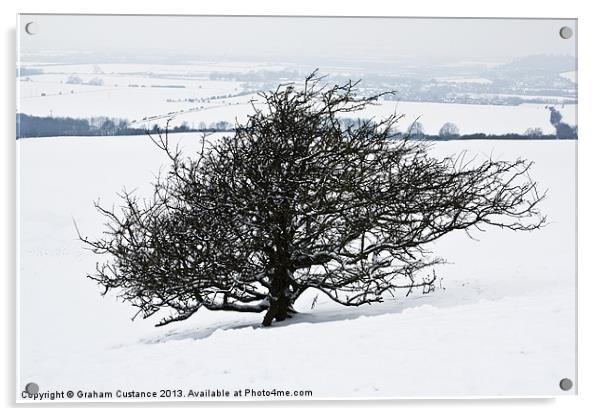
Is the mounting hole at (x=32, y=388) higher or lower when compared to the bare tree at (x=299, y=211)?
lower

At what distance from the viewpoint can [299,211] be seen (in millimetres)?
7965

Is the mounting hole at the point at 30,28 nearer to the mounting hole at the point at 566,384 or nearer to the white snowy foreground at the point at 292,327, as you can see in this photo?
the white snowy foreground at the point at 292,327

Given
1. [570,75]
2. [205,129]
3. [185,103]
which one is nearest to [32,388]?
[205,129]

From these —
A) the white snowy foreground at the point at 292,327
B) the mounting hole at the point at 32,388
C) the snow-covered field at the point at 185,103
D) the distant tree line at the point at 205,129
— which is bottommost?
the mounting hole at the point at 32,388

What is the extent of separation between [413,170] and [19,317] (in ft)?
12.5

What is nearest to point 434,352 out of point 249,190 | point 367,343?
point 367,343

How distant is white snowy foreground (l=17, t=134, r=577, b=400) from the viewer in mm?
7656

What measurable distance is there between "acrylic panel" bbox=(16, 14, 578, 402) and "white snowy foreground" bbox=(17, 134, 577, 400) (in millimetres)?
19

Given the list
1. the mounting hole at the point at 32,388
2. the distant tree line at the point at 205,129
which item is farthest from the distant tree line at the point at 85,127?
the mounting hole at the point at 32,388

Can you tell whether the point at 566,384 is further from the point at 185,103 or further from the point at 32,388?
the point at 32,388

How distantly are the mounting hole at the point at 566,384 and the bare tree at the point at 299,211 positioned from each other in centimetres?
142

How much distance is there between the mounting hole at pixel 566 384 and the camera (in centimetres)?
783

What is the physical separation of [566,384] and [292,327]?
8.36ft

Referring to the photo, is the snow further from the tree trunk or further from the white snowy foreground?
the tree trunk
